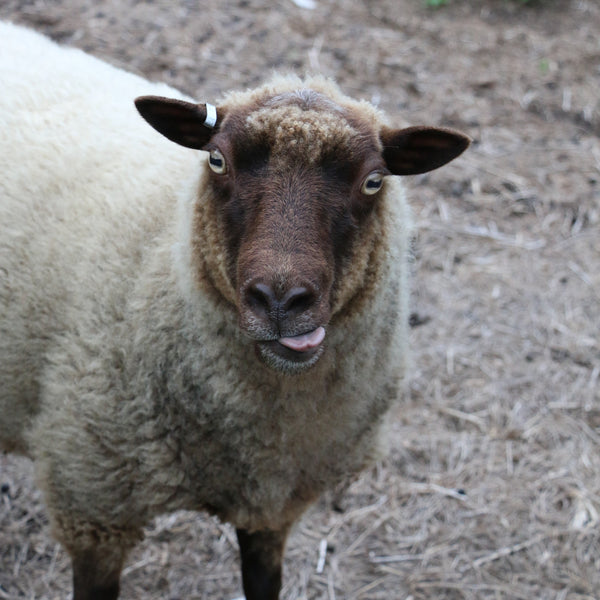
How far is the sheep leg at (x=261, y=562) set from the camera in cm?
325

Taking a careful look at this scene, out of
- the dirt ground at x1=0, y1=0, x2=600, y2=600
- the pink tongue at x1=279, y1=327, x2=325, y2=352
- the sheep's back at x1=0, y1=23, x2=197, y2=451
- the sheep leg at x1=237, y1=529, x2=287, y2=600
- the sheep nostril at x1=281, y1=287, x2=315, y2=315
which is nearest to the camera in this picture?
the sheep nostril at x1=281, y1=287, x2=315, y2=315

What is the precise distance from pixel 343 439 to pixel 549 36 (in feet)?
21.6

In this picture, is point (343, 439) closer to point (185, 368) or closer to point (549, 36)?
point (185, 368)

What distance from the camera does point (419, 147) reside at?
2551 mm

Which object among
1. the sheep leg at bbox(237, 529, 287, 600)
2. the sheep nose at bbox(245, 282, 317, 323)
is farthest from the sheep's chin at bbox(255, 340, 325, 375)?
the sheep leg at bbox(237, 529, 287, 600)

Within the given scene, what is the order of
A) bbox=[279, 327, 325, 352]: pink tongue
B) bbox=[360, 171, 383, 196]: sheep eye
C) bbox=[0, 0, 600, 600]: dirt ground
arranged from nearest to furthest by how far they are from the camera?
bbox=[279, 327, 325, 352]: pink tongue
bbox=[360, 171, 383, 196]: sheep eye
bbox=[0, 0, 600, 600]: dirt ground

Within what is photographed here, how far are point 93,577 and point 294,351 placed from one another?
1.42m

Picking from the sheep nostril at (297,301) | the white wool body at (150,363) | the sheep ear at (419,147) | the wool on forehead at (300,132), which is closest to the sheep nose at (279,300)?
the sheep nostril at (297,301)

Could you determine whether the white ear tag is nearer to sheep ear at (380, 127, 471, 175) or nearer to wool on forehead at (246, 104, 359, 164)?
wool on forehead at (246, 104, 359, 164)

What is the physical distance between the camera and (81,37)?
6488 millimetres

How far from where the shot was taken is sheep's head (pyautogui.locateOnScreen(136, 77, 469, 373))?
2.19 meters

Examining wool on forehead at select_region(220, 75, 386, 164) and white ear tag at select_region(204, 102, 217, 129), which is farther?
white ear tag at select_region(204, 102, 217, 129)

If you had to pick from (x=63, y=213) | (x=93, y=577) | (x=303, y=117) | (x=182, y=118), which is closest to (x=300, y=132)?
(x=303, y=117)

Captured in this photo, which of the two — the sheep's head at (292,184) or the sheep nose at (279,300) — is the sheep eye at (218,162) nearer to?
the sheep's head at (292,184)
